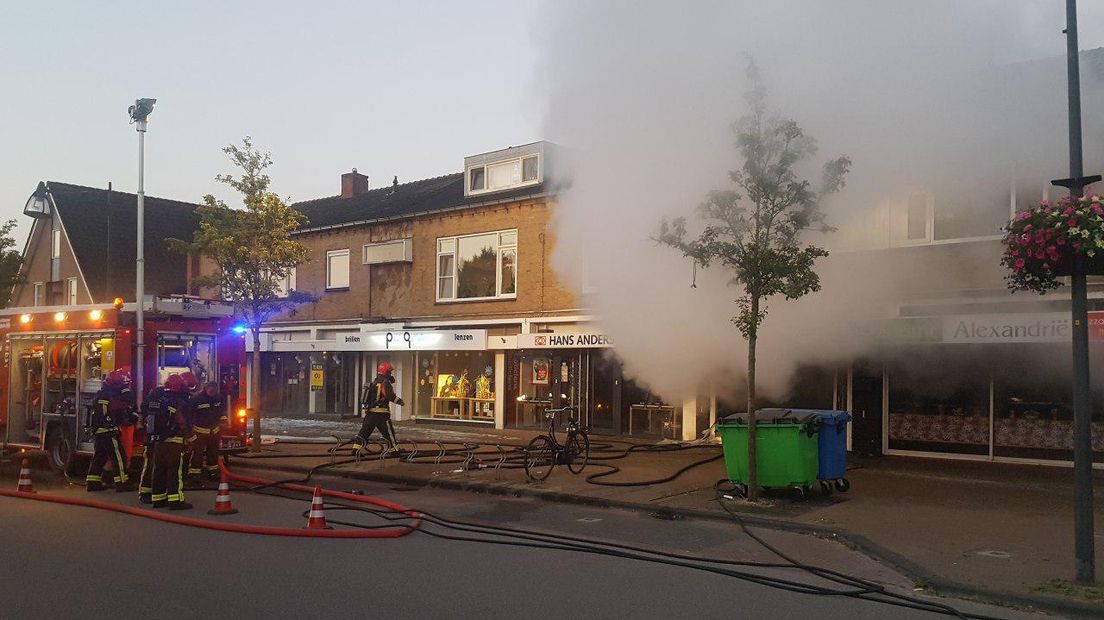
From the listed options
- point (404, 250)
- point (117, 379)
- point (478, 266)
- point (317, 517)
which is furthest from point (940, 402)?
point (404, 250)

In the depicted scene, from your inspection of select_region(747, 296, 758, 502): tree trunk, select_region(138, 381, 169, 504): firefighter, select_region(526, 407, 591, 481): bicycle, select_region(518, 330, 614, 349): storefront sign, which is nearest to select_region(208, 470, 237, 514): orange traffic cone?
select_region(138, 381, 169, 504): firefighter

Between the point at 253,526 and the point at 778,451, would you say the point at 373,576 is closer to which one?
the point at 253,526

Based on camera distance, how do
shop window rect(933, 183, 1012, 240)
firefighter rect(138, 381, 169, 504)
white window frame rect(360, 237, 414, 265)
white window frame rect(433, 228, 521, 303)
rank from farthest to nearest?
1. white window frame rect(360, 237, 414, 265)
2. white window frame rect(433, 228, 521, 303)
3. shop window rect(933, 183, 1012, 240)
4. firefighter rect(138, 381, 169, 504)

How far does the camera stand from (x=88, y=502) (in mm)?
10203

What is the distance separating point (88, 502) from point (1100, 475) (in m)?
13.7

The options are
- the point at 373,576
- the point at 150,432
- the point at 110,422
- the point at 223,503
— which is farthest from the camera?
the point at 110,422

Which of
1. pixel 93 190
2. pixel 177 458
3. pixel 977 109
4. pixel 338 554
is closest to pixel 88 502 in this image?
pixel 177 458

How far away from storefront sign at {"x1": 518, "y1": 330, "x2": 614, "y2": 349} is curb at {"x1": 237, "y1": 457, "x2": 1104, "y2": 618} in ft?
18.9

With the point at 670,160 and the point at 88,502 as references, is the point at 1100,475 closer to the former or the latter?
the point at 670,160

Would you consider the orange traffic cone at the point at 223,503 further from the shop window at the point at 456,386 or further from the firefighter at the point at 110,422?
the shop window at the point at 456,386

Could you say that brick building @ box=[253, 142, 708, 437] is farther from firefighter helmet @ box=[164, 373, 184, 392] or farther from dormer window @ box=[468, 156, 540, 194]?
firefighter helmet @ box=[164, 373, 184, 392]

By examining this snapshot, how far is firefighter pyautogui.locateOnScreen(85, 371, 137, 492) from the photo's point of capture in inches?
438

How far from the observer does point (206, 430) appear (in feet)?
36.9

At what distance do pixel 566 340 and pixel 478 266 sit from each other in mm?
3618
